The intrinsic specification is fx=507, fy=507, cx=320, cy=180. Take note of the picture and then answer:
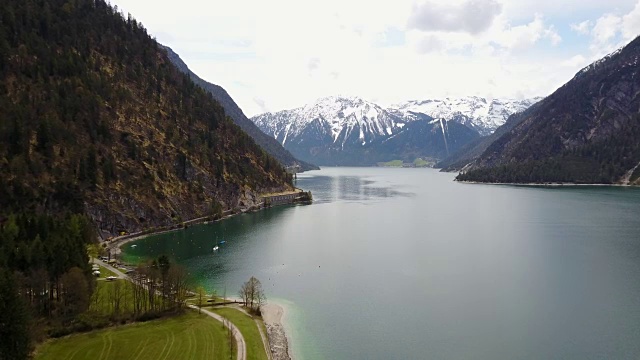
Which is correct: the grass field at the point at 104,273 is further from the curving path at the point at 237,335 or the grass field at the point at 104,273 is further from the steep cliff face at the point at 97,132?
the steep cliff face at the point at 97,132

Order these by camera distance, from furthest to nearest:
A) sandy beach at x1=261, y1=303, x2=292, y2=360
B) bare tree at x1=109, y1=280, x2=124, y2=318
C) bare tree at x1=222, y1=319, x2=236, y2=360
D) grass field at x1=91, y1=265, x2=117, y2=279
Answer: grass field at x1=91, y1=265, x2=117, y2=279
bare tree at x1=109, y1=280, x2=124, y2=318
sandy beach at x1=261, y1=303, x2=292, y2=360
bare tree at x1=222, y1=319, x2=236, y2=360

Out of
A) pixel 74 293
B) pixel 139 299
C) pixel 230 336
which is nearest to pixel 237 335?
pixel 230 336

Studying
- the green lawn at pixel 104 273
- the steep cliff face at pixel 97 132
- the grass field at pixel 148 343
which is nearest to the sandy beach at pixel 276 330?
the grass field at pixel 148 343

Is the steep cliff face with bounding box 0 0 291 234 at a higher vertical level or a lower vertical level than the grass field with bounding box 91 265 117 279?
higher

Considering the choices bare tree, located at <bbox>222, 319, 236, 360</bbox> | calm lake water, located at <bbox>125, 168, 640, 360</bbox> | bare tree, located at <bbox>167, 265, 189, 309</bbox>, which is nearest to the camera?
bare tree, located at <bbox>222, 319, 236, 360</bbox>

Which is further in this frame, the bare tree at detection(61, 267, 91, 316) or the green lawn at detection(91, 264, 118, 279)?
the green lawn at detection(91, 264, 118, 279)

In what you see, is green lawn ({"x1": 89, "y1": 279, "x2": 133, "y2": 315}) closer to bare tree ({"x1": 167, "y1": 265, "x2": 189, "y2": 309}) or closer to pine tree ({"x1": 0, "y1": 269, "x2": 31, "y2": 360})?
bare tree ({"x1": 167, "y1": 265, "x2": 189, "y2": 309})

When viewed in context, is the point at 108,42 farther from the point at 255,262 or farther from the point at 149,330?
the point at 149,330

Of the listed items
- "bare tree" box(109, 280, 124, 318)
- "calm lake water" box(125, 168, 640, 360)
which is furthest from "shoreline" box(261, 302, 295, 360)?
"bare tree" box(109, 280, 124, 318)
